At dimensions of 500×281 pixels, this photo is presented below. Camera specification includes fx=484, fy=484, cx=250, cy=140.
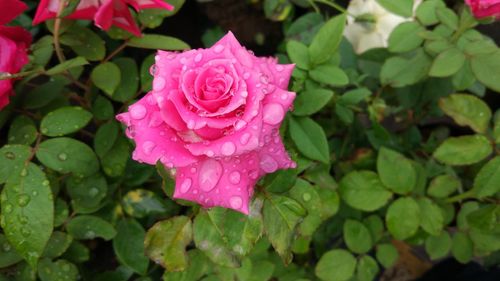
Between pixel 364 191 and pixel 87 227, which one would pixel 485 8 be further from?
pixel 87 227

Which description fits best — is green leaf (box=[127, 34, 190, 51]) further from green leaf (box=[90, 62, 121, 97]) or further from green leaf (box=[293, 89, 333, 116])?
green leaf (box=[293, 89, 333, 116])

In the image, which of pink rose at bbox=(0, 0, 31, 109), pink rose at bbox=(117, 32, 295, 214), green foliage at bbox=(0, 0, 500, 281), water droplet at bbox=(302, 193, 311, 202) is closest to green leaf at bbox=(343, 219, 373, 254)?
green foliage at bbox=(0, 0, 500, 281)

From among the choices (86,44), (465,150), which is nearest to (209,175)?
(86,44)

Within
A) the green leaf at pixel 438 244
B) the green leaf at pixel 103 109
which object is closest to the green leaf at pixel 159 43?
the green leaf at pixel 103 109

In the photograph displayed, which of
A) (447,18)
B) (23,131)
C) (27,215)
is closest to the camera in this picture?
(27,215)

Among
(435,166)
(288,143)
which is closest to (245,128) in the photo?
(288,143)

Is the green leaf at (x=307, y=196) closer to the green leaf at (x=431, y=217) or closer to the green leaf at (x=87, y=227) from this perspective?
the green leaf at (x=431, y=217)

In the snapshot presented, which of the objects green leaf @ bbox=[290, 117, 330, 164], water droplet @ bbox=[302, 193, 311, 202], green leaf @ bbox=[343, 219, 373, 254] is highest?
green leaf @ bbox=[290, 117, 330, 164]
